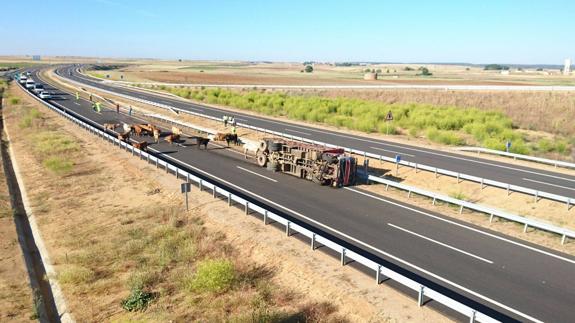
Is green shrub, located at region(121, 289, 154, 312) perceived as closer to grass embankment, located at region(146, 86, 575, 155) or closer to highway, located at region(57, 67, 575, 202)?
highway, located at region(57, 67, 575, 202)

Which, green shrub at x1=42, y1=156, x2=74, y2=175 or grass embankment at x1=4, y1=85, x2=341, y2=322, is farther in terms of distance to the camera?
green shrub at x1=42, y1=156, x2=74, y2=175

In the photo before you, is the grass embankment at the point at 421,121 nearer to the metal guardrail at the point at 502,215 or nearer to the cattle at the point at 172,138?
the metal guardrail at the point at 502,215

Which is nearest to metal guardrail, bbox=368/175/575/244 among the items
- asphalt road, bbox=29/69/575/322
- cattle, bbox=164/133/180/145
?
asphalt road, bbox=29/69/575/322

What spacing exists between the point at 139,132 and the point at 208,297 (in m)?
29.1

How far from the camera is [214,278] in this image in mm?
13047

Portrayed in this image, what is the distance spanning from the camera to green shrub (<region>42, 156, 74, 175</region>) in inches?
1127

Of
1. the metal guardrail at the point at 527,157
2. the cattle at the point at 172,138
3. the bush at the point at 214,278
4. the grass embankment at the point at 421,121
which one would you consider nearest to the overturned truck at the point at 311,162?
the bush at the point at 214,278

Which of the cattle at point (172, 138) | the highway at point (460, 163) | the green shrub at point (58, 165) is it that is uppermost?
the cattle at point (172, 138)

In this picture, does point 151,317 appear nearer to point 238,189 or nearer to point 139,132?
point 238,189

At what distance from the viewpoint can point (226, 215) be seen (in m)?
18.9

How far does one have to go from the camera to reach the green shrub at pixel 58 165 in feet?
93.9

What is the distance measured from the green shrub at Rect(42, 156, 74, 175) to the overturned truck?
13403 millimetres

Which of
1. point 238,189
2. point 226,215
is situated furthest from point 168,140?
point 226,215

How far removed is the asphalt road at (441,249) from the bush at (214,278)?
4.92 metres
